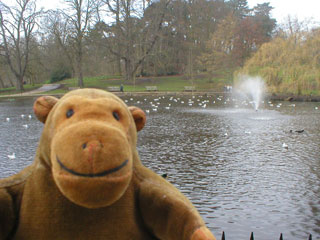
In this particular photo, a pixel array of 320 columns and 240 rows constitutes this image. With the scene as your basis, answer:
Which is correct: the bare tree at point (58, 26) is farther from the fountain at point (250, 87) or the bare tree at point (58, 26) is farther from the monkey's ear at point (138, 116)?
the monkey's ear at point (138, 116)

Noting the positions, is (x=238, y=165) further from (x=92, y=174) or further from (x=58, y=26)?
(x=58, y=26)

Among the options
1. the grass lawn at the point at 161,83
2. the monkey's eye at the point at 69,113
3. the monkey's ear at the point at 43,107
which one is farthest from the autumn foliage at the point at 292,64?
the monkey's eye at the point at 69,113

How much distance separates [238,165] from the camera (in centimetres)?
917

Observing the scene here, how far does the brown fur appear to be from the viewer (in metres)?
1.67

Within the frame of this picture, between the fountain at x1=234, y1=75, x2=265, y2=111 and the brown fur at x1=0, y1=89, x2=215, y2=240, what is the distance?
3028 centimetres

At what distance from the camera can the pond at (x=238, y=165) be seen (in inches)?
233

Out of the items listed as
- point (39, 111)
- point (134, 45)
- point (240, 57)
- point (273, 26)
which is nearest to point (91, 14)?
point (134, 45)

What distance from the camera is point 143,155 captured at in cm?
1021

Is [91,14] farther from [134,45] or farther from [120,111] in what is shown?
[120,111]

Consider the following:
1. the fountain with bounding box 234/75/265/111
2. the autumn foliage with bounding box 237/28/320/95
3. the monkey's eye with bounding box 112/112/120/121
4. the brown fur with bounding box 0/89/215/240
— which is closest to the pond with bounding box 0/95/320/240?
the brown fur with bounding box 0/89/215/240

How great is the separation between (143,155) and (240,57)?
37.8 meters

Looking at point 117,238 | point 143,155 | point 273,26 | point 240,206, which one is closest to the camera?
point 117,238

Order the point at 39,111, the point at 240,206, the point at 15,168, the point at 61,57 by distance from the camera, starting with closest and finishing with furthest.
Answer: the point at 39,111, the point at 240,206, the point at 15,168, the point at 61,57

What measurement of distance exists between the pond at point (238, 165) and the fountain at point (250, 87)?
590 inches
